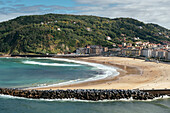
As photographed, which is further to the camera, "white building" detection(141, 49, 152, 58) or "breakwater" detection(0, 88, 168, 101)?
"white building" detection(141, 49, 152, 58)

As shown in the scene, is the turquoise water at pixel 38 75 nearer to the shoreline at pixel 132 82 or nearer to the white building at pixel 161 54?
the shoreline at pixel 132 82

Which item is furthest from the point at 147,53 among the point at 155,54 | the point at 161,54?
the point at 161,54

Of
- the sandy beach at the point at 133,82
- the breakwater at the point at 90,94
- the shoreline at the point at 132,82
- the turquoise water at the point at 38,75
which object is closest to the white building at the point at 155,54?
the sandy beach at the point at 133,82

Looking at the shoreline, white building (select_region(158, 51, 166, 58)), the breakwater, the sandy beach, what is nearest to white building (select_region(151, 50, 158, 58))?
white building (select_region(158, 51, 166, 58))

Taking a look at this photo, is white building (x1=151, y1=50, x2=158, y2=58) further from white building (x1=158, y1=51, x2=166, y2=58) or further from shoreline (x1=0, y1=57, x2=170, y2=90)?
shoreline (x1=0, y1=57, x2=170, y2=90)

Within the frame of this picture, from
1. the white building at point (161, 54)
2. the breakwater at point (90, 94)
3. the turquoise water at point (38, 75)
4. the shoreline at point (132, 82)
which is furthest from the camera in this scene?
the white building at point (161, 54)

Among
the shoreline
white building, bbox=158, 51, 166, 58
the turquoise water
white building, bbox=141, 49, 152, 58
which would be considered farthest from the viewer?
white building, bbox=141, 49, 152, 58

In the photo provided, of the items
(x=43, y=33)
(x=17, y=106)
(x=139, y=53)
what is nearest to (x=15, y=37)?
(x=43, y=33)

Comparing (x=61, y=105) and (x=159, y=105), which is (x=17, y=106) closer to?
(x=61, y=105)

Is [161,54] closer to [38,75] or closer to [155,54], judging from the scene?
[155,54]

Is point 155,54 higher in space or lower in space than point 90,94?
higher

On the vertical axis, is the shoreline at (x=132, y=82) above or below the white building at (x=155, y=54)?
below
